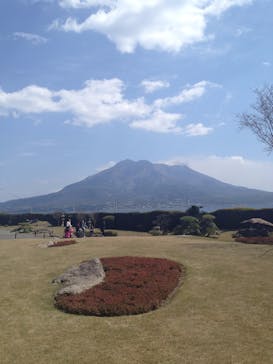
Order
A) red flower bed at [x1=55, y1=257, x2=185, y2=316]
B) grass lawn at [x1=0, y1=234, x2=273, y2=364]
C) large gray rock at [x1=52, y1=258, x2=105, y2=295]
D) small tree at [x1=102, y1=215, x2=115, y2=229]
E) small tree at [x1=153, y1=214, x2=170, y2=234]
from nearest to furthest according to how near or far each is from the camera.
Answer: grass lawn at [x1=0, y1=234, x2=273, y2=364] < red flower bed at [x1=55, y1=257, x2=185, y2=316] < large gray rock at [x1=52, y1=258, x2=105, y2=295] < small tree at [x1=153, y1=214, x2=170, y2=234] < small tree at [x1=102, y1=215, x2=115, y2=229]

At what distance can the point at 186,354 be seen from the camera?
1360 centimetres

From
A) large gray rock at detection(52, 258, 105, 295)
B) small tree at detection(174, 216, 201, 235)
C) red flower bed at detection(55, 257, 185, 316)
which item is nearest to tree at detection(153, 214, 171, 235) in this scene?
small tree at detection(174, 216, 201, 235)

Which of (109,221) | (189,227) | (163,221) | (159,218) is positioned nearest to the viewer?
(189,227)

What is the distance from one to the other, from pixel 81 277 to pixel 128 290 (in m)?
2.98

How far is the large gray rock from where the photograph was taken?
21047 millimetres

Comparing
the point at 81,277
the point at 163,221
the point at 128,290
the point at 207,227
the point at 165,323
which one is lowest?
the point at 165,323

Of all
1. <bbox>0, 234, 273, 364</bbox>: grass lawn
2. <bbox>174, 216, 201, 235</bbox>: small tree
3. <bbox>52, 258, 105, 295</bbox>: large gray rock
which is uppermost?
<bbox>174, 216, 201, 235</bbox>: small tree

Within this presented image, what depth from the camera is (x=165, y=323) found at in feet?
54.0

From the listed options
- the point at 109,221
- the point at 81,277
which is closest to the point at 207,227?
the point at 109,221

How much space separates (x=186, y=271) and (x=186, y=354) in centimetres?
970

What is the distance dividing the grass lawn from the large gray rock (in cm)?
72

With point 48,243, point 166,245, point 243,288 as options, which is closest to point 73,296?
point 243,288

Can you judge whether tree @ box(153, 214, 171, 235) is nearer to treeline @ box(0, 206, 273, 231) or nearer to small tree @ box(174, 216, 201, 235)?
treeline @ box(0, 206, 273, 231)

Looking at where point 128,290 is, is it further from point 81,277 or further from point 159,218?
point 159,218
